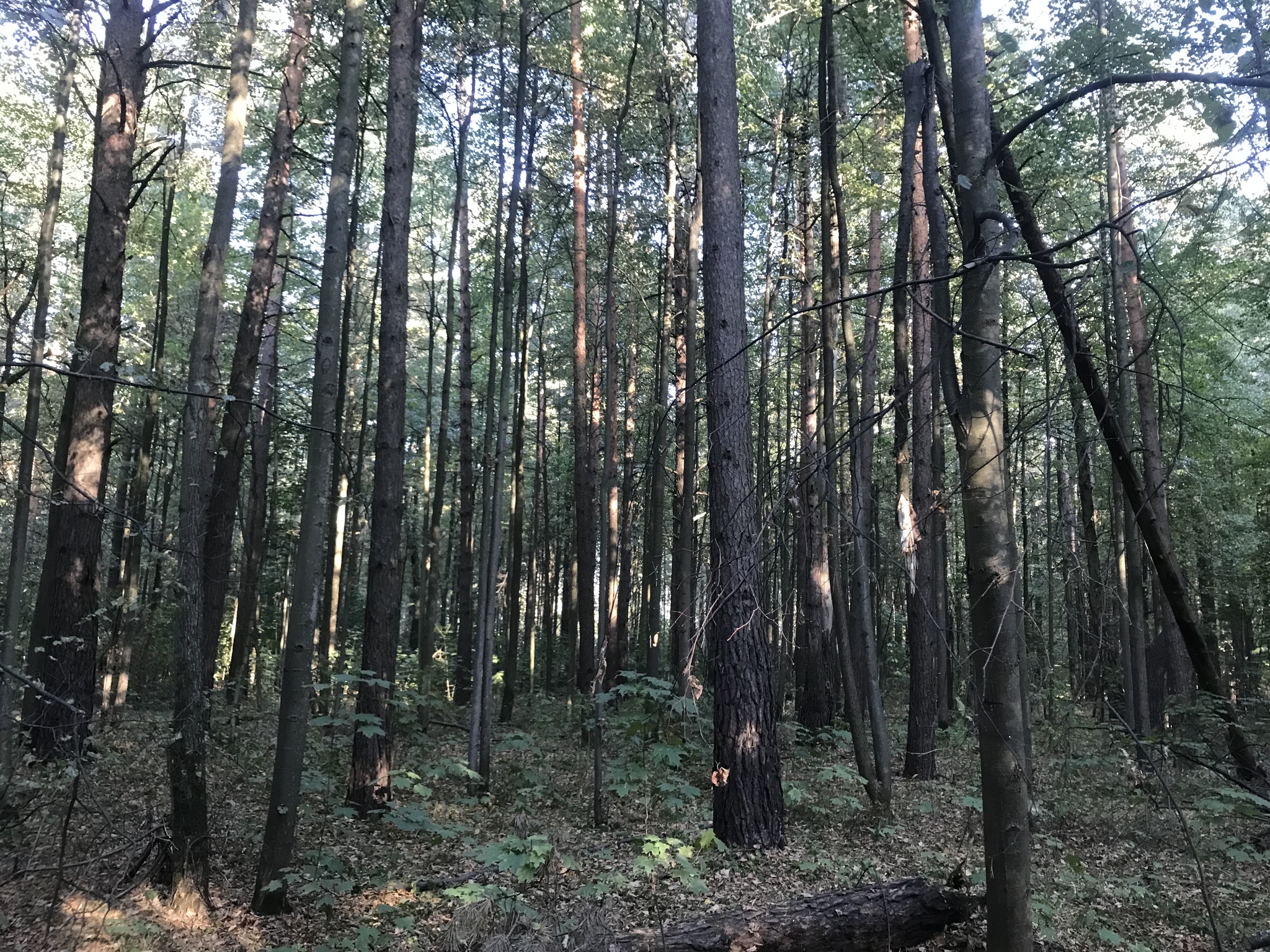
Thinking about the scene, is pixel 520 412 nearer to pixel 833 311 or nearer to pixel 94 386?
pixel 833 311

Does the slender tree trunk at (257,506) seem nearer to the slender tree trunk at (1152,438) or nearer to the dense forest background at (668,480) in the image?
the dense forest background at (668,480)

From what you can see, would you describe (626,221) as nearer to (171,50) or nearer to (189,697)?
(171,50)

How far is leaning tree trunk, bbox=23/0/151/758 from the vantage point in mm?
7953

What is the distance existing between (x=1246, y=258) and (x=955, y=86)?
43.4 ft

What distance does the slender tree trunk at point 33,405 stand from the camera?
20.2 ft

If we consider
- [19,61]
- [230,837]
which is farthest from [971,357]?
[19,61]

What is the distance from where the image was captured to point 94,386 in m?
7.95

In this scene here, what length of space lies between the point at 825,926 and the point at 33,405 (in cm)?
1023

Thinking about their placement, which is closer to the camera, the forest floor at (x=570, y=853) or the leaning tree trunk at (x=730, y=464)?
the forest floor at (x=570, y=853)

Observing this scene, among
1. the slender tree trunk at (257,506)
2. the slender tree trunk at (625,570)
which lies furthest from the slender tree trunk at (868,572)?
the slender tree trunk at (257,506)

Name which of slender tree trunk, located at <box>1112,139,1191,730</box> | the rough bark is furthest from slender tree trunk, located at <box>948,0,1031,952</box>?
slender tree trunk, located at <box>1112,139,1191,730</box>

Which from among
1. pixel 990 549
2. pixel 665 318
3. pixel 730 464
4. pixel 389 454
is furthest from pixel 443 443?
pixel 990 549

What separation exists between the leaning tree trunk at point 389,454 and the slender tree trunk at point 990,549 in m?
6.44

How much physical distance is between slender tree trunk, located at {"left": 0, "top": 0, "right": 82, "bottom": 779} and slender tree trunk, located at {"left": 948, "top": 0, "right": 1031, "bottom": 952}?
489cm
